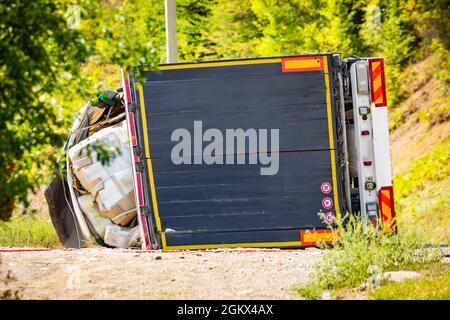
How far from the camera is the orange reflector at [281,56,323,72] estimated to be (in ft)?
42.4

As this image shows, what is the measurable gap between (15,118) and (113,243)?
636cm

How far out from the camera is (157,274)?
10.9 metres

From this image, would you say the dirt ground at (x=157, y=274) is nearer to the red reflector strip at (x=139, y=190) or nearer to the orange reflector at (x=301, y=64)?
the red reflector strip at (x=139, y=190)

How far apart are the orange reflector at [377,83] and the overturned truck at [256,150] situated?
0.01 metres

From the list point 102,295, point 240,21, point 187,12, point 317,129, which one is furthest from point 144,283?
point 240,21

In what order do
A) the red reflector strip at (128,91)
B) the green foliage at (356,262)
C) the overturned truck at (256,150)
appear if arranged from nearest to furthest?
1. the green foliage at (356,262)
2. the overturned truck at (256,150)
3. the red reflector strip at (128,91)

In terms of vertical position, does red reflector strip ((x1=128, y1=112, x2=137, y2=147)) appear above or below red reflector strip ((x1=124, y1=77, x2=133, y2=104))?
below

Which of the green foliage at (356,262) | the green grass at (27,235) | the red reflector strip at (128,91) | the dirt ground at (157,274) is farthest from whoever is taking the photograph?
the green grass at (27,235)

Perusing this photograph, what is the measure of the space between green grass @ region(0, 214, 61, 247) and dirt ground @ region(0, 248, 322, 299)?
3.74 meters

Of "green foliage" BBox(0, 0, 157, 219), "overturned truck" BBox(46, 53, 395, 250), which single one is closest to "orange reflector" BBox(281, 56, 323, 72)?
"overturned truck" BBox(46, 53, 395, 250)

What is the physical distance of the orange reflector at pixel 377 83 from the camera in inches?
515

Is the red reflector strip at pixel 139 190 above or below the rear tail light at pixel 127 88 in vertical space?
below

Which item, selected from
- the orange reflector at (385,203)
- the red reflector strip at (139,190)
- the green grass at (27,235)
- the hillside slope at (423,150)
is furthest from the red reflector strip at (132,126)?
the hillside slope at (423,150)

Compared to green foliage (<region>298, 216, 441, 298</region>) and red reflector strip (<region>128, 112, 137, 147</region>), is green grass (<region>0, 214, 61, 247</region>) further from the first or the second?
green foliage (<region>298, 216, 441, 298</region>)
